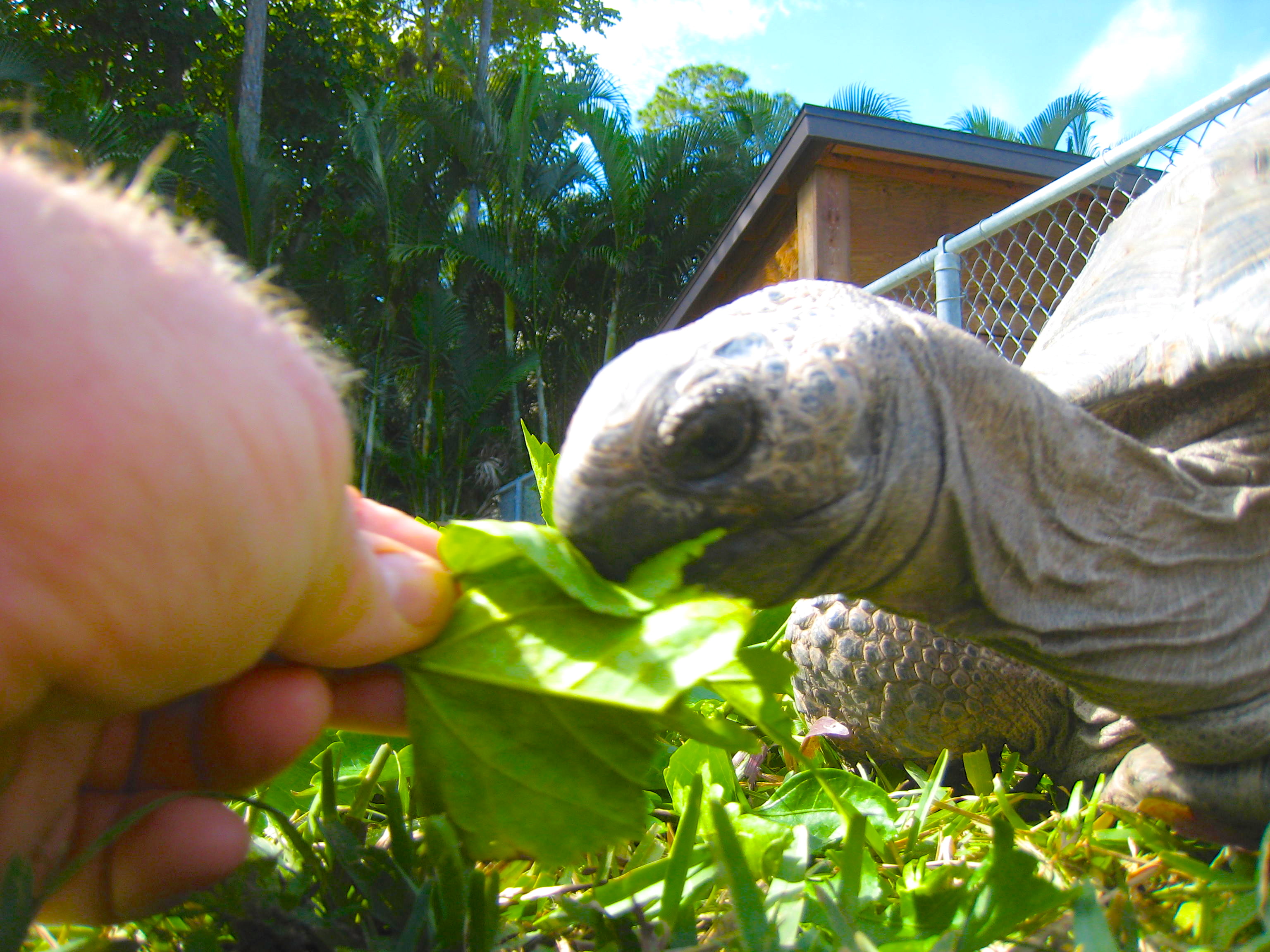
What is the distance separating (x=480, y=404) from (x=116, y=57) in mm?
10412

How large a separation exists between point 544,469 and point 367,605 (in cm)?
79

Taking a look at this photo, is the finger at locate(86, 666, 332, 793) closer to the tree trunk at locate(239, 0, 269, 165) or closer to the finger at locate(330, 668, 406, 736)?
the finger at locate(330, 668, 406, 736)

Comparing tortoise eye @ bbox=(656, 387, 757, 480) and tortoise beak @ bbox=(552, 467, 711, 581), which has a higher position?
tortoise eye @ bbox=(656, 387, 757, 480)

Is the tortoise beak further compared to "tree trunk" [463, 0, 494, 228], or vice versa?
"tree trunk" [463, 0, 494, 228]

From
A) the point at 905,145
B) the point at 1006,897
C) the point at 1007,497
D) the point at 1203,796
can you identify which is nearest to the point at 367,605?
the point at 1006,897

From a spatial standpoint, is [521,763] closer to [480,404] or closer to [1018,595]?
[1018,595]

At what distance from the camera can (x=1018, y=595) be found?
3.00 feet

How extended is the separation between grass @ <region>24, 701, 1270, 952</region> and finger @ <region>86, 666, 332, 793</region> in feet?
0.30

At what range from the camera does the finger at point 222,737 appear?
2.22 ft

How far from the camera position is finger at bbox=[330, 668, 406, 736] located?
2.48 ft

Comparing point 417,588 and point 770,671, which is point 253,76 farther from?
point 770,671

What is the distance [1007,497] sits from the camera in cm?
91

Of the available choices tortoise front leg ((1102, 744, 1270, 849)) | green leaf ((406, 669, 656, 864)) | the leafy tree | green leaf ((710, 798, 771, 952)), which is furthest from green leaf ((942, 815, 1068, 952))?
the leafy tree

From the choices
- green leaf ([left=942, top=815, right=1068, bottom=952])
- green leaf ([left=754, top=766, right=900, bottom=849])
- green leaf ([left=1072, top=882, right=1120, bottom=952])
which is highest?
green leaf ([left=942, top=815, right=1068, bottom=952])
